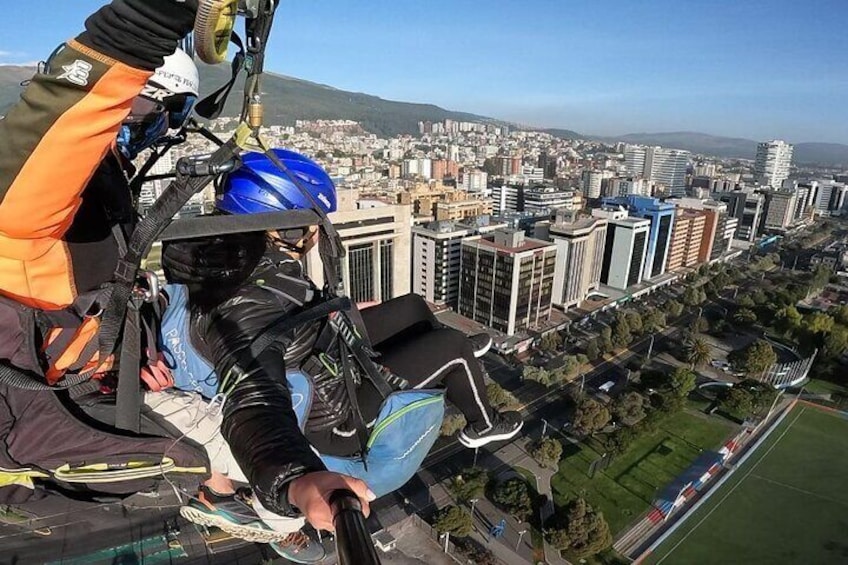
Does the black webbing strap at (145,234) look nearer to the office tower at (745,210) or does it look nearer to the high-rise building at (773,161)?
the office tower at (745,210)

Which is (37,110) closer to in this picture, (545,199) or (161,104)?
(161,104)

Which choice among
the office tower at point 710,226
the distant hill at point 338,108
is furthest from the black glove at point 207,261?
the distant hill at point 338,108

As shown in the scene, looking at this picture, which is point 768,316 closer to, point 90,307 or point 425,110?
point 90,307

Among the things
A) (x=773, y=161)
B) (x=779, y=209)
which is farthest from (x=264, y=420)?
(x=773, y=161)

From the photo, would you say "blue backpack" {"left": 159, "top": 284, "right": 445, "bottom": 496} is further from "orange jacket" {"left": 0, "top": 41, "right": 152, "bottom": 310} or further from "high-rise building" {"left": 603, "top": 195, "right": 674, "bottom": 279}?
"high-rise building" {"left": 603, "top": 195, "right": 674, "bottom": 279}

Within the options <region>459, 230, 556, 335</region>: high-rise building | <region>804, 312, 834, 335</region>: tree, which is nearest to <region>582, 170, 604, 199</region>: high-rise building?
<region>804, 312, 834, 335</region>: tree

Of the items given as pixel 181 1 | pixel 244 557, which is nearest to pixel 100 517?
pixel 244 557

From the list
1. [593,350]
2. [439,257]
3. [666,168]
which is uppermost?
[666,168]

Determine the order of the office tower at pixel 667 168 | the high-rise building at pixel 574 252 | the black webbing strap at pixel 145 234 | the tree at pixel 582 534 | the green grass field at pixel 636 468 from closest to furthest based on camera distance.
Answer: the black webbing strap at pixel 145 234 < the tree at pixel 582 534 < the green grass field at pixel 636 468 < the high-rise building at pixel 574 252 < the office tower at pixel 667 168
